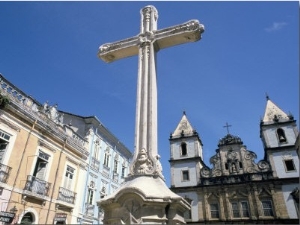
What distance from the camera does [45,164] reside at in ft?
47.4

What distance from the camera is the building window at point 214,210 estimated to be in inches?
1094

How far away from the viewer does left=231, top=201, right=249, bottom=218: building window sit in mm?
26922

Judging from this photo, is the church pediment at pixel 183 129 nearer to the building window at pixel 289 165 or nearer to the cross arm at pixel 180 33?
the building window at pixel 289 165

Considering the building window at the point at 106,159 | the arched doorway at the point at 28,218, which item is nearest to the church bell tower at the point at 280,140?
the building window at the point at 106,159

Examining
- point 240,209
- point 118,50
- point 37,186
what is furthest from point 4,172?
point 240,209

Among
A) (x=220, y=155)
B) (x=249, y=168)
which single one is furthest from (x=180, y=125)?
(x=249, y=168)

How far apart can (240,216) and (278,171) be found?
6719 mm

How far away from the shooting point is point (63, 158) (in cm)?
1570

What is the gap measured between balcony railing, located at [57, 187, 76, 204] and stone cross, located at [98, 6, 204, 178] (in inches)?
409

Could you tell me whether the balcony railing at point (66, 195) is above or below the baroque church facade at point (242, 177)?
below

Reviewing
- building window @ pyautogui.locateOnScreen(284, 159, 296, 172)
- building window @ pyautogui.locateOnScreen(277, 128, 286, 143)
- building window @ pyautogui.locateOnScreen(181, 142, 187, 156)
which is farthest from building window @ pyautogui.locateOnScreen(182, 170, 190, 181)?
building window @ pyautogui.locateOnScreen(277, 128, 286, 143)

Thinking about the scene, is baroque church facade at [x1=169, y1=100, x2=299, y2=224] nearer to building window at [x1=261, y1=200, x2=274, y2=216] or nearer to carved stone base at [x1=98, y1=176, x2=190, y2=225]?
building window at [x1=261, y1=200, x2=274, y2=216]

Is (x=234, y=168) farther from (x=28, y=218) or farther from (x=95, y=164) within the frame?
(x=28, y=218)

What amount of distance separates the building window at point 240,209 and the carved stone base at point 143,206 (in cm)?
2597
